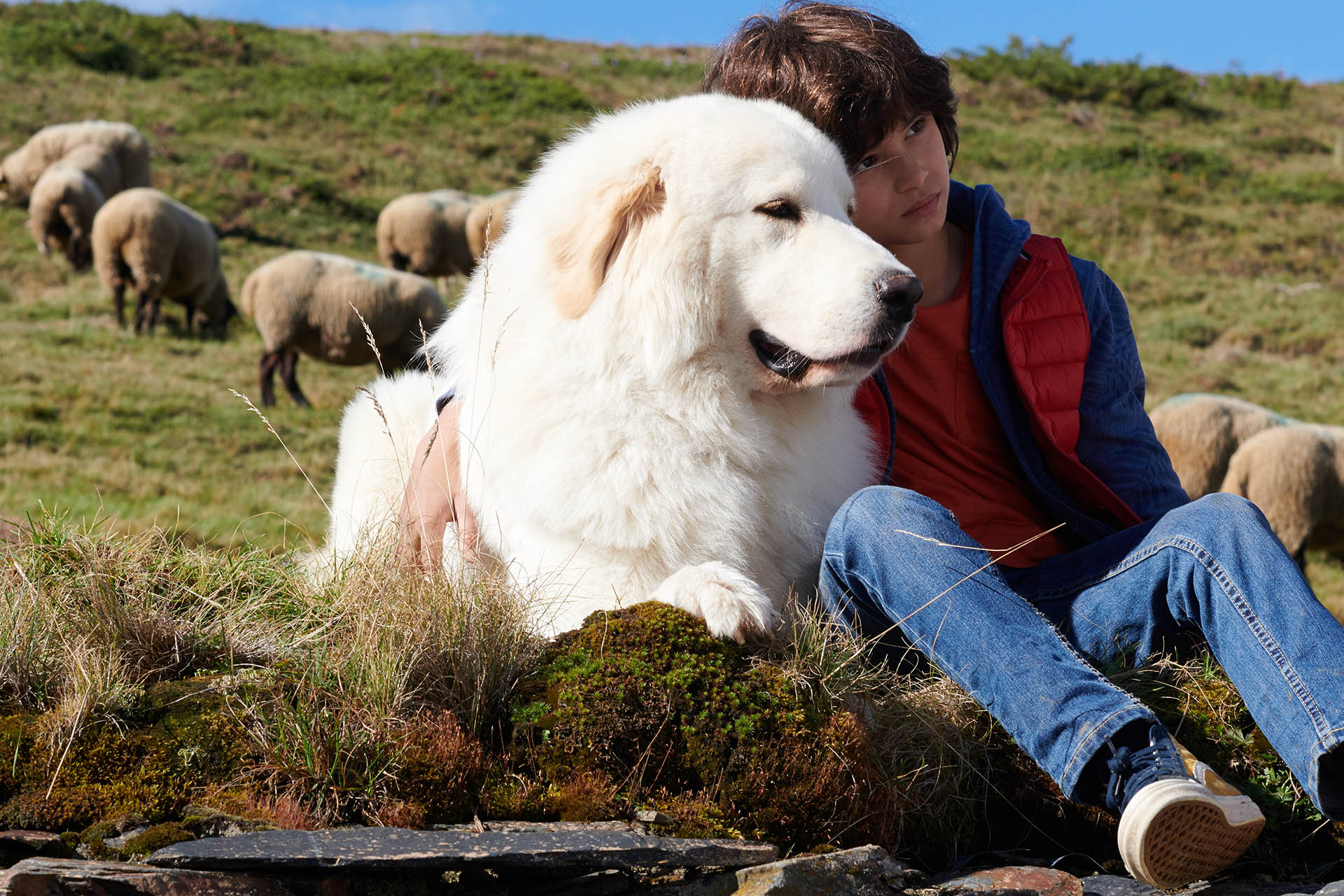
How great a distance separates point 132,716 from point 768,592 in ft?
5.00

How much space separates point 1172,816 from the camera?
1.98m

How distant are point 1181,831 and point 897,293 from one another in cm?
126

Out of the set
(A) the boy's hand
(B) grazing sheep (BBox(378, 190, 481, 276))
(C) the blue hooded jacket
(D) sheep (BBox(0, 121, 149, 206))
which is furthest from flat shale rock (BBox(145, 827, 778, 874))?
(D) sheep (BBox(0, 121, 149, 206))

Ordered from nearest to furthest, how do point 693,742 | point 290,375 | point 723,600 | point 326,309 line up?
point 693,742 < point 723,600 < point 290,375 < point 326,309

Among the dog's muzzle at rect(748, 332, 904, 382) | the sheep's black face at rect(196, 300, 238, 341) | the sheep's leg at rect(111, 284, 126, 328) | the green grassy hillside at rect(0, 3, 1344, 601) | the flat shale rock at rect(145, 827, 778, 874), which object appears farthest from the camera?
the sheep's black face at rect(196, 300, 238, 341)

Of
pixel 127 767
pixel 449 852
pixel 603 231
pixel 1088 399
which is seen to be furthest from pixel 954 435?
pixel 127 767

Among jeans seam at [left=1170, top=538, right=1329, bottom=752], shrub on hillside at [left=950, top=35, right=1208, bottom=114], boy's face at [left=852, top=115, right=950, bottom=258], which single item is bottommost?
jeans seam at [left=1170, top=538, right=1329, bottom=752]

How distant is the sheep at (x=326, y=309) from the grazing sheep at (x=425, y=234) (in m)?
4.82

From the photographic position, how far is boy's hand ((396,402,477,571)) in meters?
2.93

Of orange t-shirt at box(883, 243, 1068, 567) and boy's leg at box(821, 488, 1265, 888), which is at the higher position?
orange t-shirt at box(883, 243, 1068, 567)

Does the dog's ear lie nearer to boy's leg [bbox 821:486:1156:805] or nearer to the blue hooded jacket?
boy's leg [bbox 821:486:1156:805]

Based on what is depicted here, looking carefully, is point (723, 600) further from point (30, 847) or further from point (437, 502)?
point (30, 847)

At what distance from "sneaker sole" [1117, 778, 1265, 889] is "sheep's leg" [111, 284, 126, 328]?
15017 millimetres

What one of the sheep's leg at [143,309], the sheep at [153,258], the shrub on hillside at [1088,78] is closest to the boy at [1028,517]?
the sheep's leg at [143,309]
